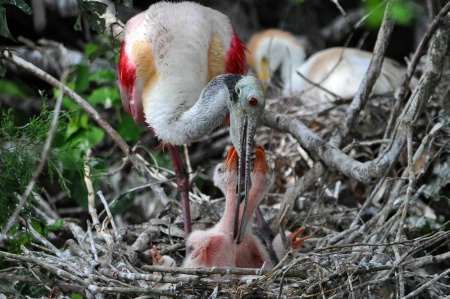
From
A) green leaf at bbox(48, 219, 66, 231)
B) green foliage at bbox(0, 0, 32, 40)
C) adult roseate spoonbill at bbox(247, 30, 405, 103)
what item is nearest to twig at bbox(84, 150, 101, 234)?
green leaf at bbox(48, 219, 66, 231)

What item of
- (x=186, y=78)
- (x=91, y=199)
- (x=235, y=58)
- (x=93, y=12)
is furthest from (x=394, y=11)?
(x=91, y=199)

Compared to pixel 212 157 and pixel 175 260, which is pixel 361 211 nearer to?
pixel 175 260

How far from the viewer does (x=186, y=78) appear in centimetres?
544

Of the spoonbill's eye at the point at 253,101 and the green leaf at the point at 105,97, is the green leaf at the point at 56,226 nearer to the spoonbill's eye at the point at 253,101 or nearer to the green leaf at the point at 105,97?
the spoonbill's eye at the point at 253,101

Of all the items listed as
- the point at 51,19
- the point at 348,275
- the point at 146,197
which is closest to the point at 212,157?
the point at 146,197

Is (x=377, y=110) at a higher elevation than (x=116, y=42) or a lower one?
lower

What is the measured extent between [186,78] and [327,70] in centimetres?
286

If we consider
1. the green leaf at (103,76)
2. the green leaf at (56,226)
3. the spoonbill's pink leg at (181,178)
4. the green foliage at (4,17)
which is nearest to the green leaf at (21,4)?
the green foliage at (4,17)

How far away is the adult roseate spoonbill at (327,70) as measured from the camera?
7.66 metres

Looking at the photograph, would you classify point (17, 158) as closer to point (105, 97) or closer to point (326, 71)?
point (105, 97)

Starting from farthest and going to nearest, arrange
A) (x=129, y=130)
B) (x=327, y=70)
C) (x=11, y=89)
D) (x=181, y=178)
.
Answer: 1. (x=327, y=70)
2. (x=11, y=89)
3. (x=129, y=130)
4. (x=181, y=178)

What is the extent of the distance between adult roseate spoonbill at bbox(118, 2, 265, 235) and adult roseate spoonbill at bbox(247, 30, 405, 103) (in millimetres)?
1356

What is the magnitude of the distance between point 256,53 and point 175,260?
14.2 feet

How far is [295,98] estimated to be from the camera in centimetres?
740
